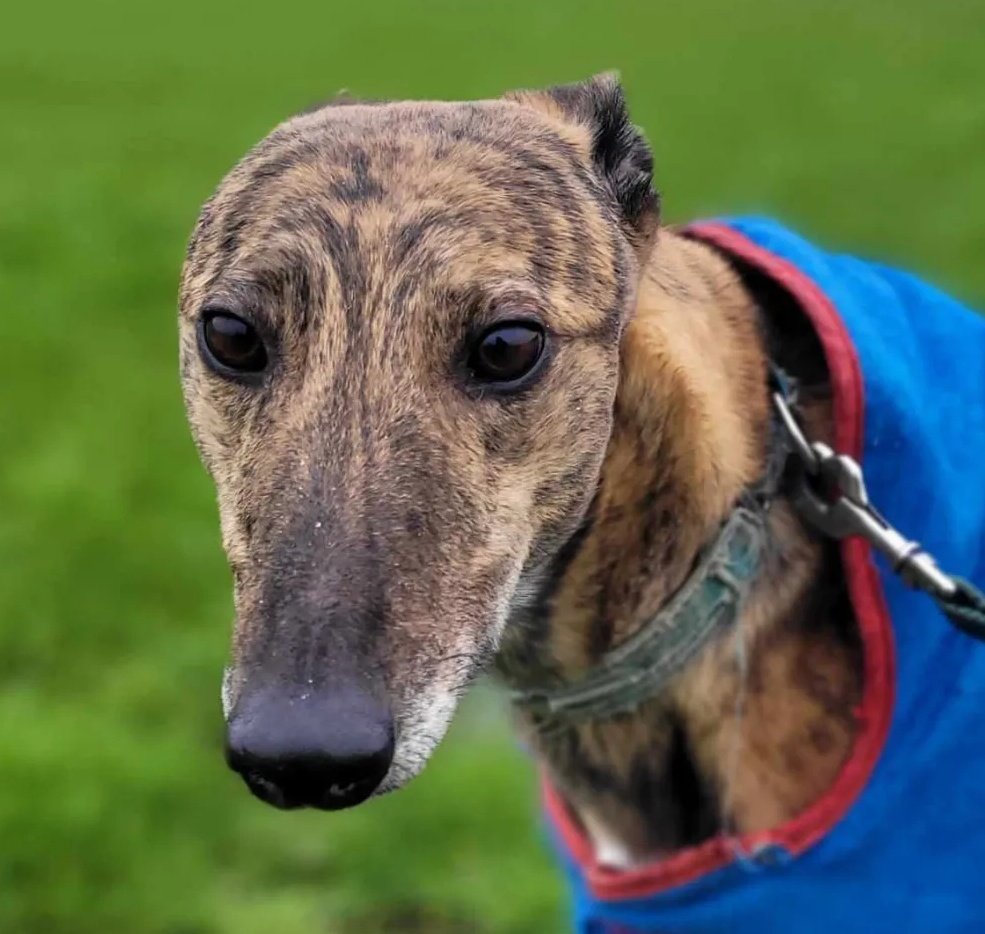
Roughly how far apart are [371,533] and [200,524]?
3.17 metres

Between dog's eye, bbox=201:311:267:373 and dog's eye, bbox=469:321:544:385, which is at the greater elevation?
dog's eye, bbox=469:321:544:385

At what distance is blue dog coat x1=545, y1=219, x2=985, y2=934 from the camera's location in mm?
2172

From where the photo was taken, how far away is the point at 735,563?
85.1 inches

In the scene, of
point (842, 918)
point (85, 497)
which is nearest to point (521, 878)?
point (842, 918)

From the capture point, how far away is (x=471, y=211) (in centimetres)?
182

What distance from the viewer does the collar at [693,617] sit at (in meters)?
2.16

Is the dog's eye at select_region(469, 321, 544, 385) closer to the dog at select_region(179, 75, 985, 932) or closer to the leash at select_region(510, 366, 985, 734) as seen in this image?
the dog at select_region(179, 75, 985, 932)

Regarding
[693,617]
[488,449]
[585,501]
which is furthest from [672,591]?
[488,449]

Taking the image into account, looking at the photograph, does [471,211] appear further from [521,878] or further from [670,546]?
[521,878]

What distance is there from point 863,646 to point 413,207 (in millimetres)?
983

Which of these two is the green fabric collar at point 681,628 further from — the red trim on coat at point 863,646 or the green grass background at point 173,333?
the green grass background at point 173,333

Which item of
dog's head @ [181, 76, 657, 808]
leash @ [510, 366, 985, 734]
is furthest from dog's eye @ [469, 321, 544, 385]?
leash @ [510, 366, 985, 734]

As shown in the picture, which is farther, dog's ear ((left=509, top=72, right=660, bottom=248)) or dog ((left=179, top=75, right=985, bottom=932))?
dog's ear ((left=509, top=72, right=660, bottom=248))

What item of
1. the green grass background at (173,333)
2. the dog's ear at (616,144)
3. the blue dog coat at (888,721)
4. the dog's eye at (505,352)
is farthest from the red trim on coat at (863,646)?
the green grass background at (173,333)
